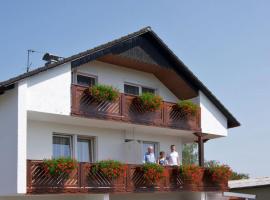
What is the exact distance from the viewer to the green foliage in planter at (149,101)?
73.3ft

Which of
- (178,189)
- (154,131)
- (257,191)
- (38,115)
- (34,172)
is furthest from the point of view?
(257,191)

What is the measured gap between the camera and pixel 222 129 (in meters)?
26.4

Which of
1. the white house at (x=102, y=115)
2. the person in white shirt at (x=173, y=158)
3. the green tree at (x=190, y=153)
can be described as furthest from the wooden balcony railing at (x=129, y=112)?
the green tree at (x=190, y=153)

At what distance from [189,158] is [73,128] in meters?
38.7

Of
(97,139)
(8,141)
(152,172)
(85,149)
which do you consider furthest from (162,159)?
(8,141)

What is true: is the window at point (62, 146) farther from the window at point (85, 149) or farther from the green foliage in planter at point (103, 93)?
the green foliage in planter at point (103, 93)

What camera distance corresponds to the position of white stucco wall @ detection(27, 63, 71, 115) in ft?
62.0

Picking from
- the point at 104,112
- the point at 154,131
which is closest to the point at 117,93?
the point at 104,112

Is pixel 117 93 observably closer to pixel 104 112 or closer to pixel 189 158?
pixel 104 112

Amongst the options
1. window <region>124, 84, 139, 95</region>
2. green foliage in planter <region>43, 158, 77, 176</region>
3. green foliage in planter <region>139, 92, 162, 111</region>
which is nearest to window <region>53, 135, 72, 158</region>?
green foliage in planter <region>43, 158, 77, 176</region>

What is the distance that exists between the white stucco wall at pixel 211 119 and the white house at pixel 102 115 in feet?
0.14

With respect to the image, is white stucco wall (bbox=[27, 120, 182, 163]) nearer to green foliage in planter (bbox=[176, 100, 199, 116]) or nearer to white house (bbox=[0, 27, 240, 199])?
white house (bbox=[0, 27, 240, 199])

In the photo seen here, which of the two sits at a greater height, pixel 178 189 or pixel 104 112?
pixel 104 112

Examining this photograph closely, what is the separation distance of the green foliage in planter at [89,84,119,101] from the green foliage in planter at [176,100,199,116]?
370cm
